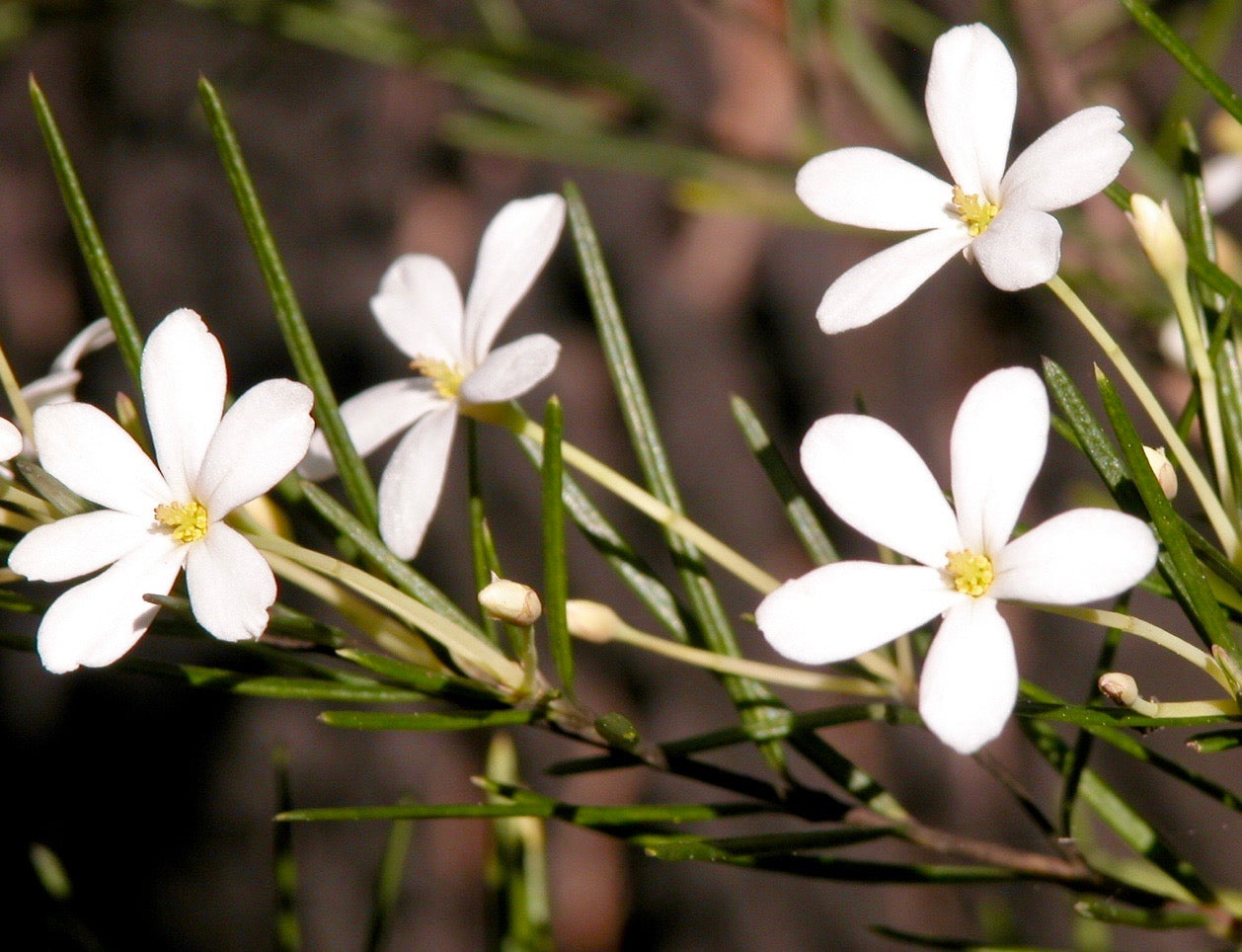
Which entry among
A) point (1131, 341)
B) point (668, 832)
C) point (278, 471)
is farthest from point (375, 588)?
point (1131, 341)

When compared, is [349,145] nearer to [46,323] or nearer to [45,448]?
[46,323]

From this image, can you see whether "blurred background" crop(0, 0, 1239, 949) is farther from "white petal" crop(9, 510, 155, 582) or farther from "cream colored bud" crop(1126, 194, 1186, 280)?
"white petal" crop(9, 510, 155, 582)

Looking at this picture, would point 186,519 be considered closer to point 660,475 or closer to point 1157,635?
point 660,475

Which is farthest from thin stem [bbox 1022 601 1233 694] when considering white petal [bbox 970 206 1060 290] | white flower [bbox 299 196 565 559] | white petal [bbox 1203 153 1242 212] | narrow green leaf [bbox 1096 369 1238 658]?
white petal [bbox 1203 153 1242 212]

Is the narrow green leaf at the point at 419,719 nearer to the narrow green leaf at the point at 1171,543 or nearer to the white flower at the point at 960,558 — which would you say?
the white flower at the point at 960,558

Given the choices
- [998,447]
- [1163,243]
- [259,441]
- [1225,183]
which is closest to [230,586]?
[259,441]
